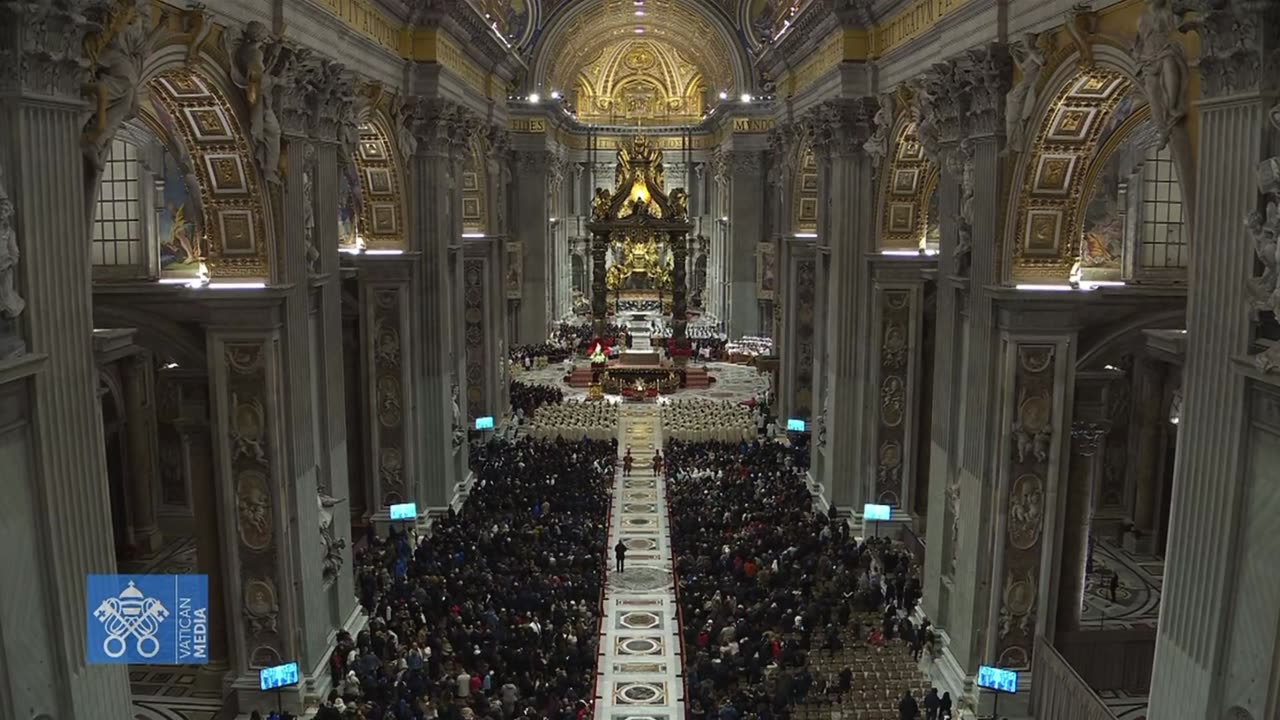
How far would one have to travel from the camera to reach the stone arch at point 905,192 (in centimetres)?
1961

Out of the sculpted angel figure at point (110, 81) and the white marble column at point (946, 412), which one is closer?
the sculpted angel figure at point (110, 81)

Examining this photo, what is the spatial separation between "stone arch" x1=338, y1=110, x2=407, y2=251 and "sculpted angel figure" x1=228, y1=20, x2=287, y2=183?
6.53 m

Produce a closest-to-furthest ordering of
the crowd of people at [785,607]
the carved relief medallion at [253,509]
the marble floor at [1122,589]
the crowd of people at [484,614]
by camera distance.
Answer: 1. the carved relief medallion at [253,509]
2. the crowd of people at [484,614]
3. the crowd of people at [785,607]
4. the marble floor at [1122,589]

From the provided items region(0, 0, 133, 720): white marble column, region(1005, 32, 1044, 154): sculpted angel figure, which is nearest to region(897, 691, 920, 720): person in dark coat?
region(1005, 32, 1044, 154): sculpted angel figure

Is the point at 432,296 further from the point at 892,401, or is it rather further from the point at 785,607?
the point at 785,607

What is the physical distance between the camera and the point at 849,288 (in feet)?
69.4

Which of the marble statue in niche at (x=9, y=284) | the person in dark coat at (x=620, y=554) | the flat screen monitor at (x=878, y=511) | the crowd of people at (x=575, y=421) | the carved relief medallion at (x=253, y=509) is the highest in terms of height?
the marble statue in niche at (x=9, y=284)

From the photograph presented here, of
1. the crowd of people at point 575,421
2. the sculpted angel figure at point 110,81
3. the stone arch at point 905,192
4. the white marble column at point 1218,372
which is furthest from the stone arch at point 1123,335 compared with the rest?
the crowd of people at point 575,421

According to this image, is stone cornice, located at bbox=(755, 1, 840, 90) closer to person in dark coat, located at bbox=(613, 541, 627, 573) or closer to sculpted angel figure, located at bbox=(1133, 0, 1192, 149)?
person in dark coat, located at bbox=(613, 541, 627, 573)

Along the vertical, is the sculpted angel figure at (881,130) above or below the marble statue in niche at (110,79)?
above

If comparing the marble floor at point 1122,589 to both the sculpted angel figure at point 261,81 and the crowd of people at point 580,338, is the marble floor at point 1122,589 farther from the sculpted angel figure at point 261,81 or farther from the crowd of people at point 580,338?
the crowd of people at point 580,338

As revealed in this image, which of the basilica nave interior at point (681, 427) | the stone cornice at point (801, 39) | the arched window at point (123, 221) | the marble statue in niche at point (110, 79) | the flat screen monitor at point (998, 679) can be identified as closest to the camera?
the basilica nave interior at point (681, 427)

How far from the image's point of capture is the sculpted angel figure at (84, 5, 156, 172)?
876 cm

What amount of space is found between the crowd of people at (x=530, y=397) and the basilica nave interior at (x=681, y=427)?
272 cm
